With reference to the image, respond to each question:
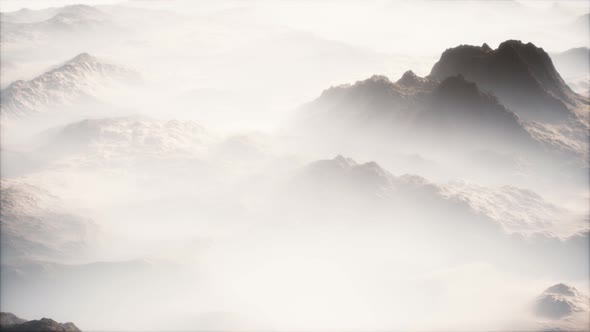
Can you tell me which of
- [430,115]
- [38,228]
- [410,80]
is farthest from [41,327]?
[410,80]

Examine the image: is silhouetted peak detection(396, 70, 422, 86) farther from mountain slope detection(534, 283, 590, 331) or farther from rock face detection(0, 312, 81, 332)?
rock face detection(0, 312, 81, 332)

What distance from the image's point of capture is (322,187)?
86750mm

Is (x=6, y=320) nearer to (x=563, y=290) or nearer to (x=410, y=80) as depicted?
(x=563, y=290)

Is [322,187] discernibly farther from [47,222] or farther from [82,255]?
[47,222]

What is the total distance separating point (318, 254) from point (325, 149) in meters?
48.6

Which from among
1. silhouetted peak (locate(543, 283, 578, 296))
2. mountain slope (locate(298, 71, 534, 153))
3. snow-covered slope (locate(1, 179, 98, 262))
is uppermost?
mountain slope (locate(298, 71, 534, 153))

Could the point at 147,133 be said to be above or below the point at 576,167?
above

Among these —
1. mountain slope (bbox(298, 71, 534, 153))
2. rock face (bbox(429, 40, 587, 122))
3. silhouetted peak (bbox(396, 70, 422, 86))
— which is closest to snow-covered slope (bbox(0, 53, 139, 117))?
mountain slope (bbox(298, 71, 534, 153))

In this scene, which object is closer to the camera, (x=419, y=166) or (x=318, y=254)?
(x=318, y=254)

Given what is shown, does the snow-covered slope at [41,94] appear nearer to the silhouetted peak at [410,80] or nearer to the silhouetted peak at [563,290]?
the silhouetted peak at [410,80]

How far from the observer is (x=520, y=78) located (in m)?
124

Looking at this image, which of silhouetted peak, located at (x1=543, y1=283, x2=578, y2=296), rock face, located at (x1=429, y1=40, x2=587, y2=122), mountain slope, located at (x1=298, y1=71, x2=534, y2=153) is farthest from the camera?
rock face, located at (x1=429, y1=40, x2=587, y2=122)

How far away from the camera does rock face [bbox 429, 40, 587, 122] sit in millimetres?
123438

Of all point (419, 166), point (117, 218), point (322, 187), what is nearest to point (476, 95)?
point (419, 166)
